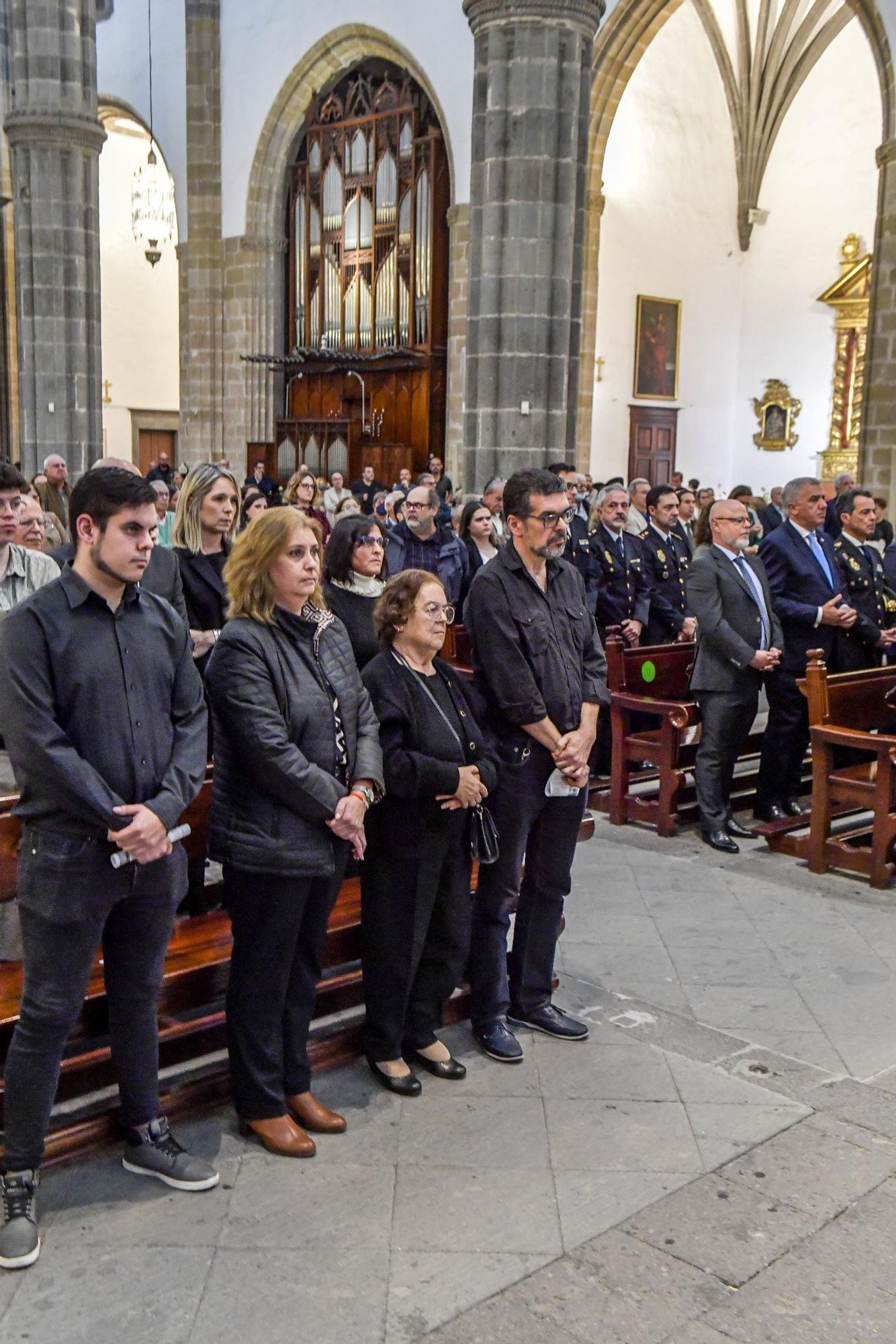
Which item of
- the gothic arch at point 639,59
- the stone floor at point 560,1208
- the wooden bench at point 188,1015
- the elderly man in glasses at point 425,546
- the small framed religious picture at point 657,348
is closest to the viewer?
the stone floor at point 560,1208

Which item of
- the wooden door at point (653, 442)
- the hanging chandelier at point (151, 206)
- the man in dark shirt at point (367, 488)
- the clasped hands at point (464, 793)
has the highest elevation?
the hanging chandelier at point (151, 206)

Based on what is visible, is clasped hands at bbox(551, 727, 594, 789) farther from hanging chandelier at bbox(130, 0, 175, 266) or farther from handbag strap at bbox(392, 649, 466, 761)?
hanging chandelier at bbox(130, 0, 175, 266)

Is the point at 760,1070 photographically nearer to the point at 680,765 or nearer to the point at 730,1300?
the point at 730,1300

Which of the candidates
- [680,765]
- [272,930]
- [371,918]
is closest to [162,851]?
[272,930]

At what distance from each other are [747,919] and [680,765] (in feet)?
4.96

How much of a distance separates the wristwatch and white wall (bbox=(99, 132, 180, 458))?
23703mm

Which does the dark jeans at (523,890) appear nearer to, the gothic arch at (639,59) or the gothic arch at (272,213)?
the gothic arch at (639,59)

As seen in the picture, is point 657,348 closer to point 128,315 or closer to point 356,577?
Answer: point 128,315

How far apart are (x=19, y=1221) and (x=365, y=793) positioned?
3.87 ft

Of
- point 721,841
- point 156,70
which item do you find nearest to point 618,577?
point 721,841

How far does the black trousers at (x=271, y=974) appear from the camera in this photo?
117 inches

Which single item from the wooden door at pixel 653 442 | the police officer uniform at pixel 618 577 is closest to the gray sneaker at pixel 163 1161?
the police officer uniform at pixel 618 577

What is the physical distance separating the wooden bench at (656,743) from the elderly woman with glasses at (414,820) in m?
2.80

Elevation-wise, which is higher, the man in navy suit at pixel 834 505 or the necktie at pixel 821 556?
the man in navy suit at pixel 834 505
